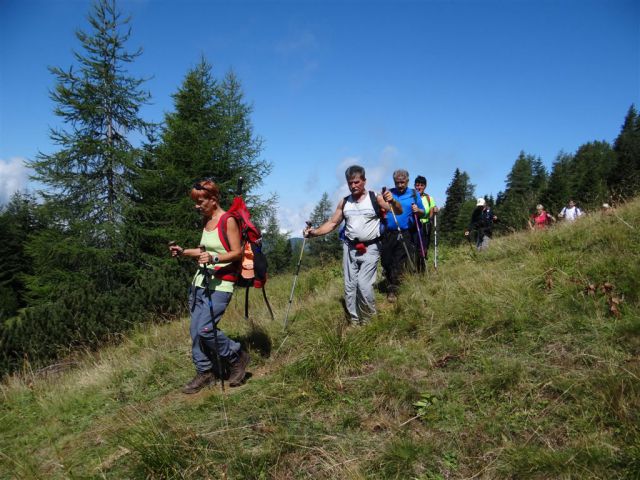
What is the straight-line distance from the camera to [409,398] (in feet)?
10.8

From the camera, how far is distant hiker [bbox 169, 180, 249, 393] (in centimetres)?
396

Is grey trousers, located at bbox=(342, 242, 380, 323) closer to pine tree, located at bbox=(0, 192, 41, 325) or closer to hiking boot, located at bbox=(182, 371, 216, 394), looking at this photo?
hiking boot, located at bbox=(182, 371, 216, 394)

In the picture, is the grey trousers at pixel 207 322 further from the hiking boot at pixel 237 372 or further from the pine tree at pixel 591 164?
the pine tree at pixel 591 164

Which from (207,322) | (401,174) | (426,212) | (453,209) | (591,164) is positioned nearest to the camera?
(207,322)

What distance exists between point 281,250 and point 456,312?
22281mm

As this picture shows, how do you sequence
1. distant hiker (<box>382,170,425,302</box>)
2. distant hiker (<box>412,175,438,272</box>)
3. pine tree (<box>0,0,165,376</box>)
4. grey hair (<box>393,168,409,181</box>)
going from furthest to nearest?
pine tree (<box>0,0,165,376</box>) → distant hiker (<box>412,175,438,272</box>) → grey hair (<box>393,168,409,181</box>) → distant hiker (<box>382,170,425,302</box>)

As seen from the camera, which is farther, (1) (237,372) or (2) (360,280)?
(2) (360,280)

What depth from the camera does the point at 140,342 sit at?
278 inches

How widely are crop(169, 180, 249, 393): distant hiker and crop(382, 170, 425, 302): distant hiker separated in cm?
317

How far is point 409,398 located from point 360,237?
2.21m

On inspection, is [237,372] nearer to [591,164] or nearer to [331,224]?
[331,224]

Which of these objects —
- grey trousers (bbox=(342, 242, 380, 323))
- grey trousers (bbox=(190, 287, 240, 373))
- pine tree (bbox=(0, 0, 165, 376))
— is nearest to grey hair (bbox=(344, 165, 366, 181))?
grey trousers (bbox=(342, 242, 380, 323))

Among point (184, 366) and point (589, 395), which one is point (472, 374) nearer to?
point (589, 395)

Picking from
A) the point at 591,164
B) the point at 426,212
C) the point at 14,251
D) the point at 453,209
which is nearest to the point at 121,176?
the point at 426,212
